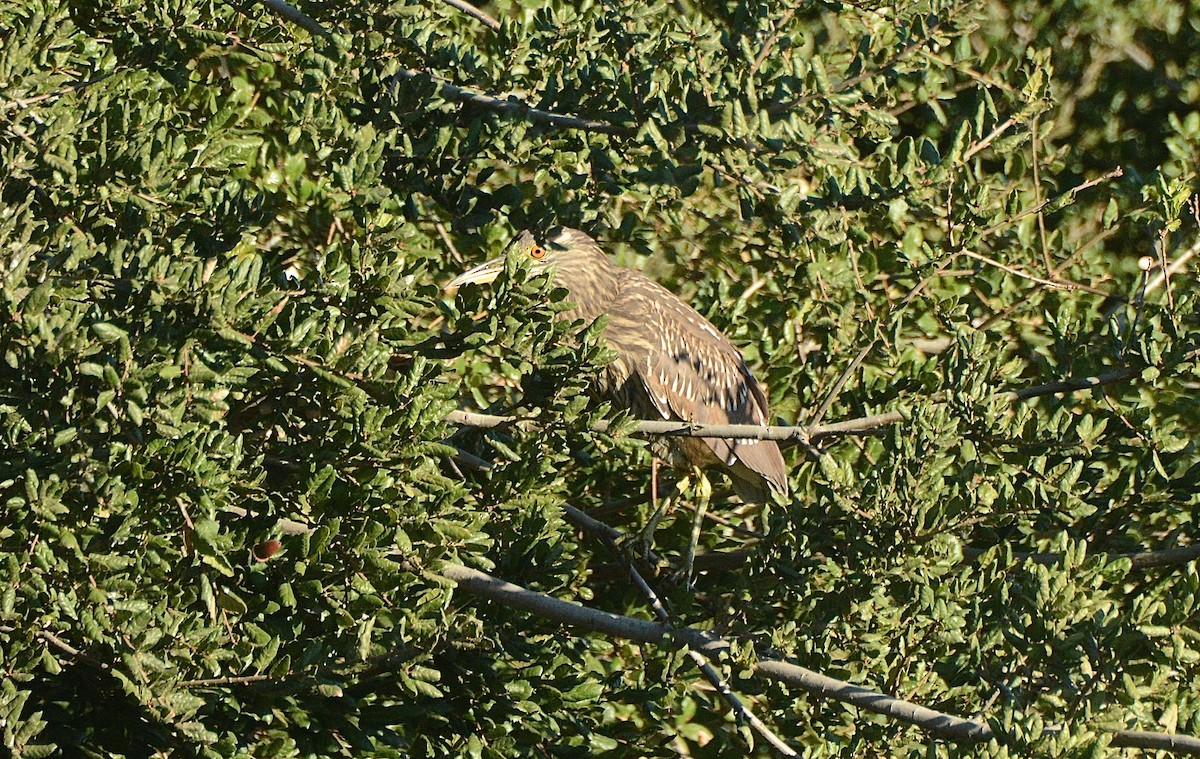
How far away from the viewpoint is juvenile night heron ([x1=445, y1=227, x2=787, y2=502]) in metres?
4.95

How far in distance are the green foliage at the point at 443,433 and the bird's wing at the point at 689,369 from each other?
474 millimetres

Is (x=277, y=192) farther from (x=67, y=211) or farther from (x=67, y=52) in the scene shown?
(x=67, y=211)

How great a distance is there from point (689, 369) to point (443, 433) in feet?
7.81

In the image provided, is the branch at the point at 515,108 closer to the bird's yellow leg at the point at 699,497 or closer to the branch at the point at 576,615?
the branch at the point at 576,615

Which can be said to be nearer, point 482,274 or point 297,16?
point 297,16

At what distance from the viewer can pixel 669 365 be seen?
5.07 meters

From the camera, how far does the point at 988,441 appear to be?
3.36 meters

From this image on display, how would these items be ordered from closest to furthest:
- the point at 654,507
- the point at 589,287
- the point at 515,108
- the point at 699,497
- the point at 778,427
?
the point at 778,427 → the point at 515,108 → the point at 654,507 → the point at 699,497 → the point at 589,287

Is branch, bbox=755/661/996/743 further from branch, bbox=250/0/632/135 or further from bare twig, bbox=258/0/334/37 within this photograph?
bare twig, bbox=258/0/334/37

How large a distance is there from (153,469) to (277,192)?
2.30 meters

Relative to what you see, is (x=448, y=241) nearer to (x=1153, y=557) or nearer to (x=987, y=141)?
(x=987, y=141)

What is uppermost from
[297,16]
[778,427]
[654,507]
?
[297,16]

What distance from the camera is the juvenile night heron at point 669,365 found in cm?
495

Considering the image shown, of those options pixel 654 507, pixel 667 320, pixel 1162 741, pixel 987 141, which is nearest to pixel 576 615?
pixel 1162 741
